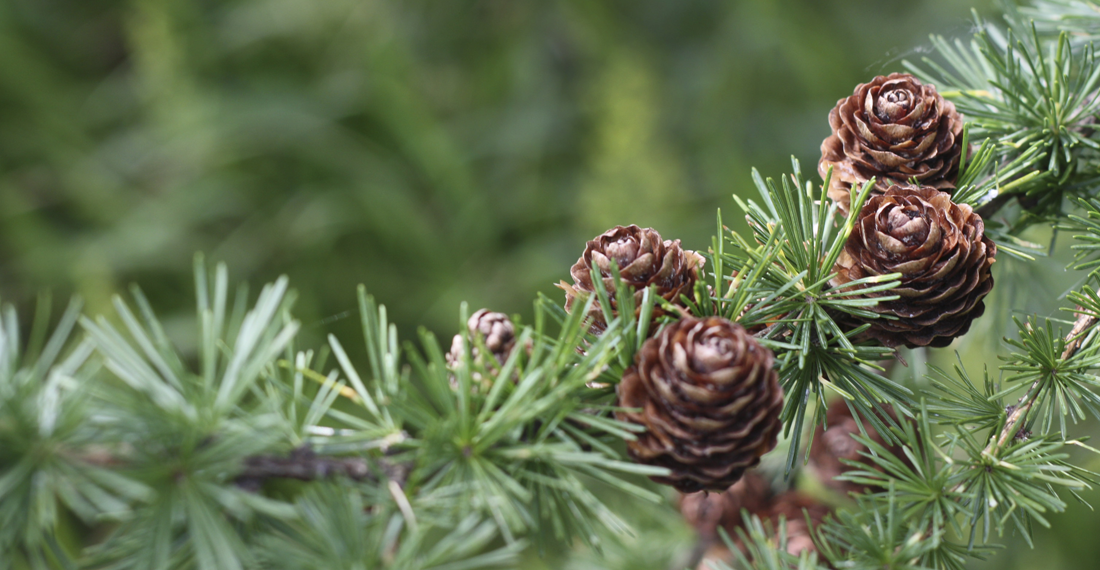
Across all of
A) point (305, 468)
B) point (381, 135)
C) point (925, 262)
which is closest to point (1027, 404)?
point (925, 262)

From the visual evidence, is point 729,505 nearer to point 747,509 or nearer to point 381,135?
point 747,509

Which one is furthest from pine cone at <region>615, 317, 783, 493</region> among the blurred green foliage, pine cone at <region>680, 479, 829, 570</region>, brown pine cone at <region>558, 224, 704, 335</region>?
the blurred green foliage

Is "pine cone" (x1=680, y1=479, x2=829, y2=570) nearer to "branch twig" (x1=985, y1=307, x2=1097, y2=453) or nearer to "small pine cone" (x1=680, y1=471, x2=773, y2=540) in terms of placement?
"small pine cone" (x1=680, y1=471, x2=773, y2=540)

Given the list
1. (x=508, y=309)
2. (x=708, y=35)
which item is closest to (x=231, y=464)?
(x=508, y=309)

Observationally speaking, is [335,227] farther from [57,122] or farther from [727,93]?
[727,93]

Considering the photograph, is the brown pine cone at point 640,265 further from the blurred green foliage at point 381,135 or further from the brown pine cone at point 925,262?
the blurred green foliage at point 381,135

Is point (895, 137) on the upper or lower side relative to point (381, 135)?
lower
